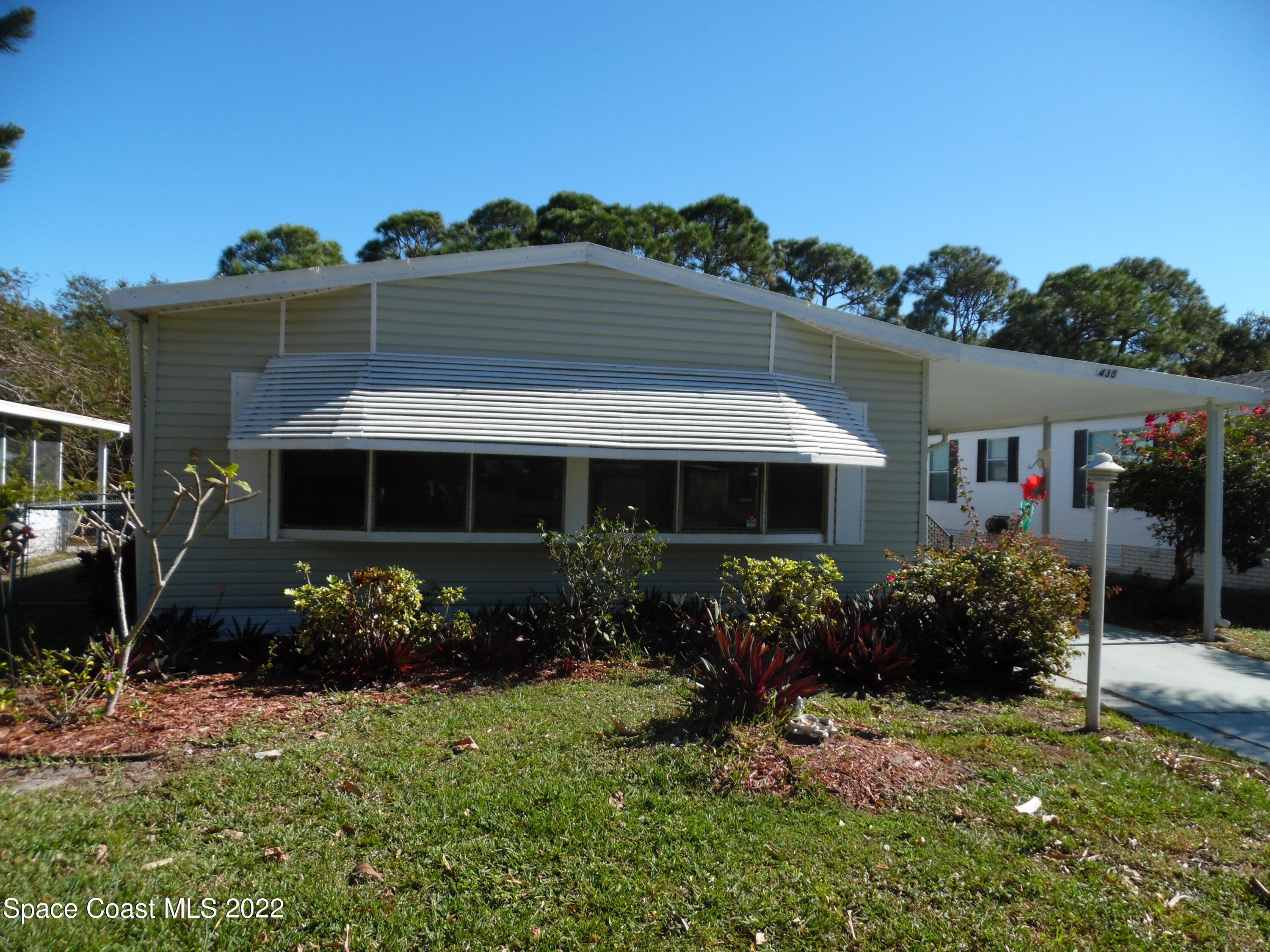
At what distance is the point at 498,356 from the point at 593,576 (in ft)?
8.50

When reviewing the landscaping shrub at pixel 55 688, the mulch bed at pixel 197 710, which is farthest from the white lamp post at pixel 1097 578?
the landscaping shrub at pixel 55 688

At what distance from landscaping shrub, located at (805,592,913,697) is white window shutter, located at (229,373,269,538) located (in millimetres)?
5381

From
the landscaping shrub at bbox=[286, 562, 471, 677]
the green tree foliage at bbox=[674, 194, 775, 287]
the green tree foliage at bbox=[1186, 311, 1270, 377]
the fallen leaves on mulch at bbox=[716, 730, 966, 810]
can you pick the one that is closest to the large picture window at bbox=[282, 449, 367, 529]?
the landscaping shrub at bbox=[286, 562, 471, 677]

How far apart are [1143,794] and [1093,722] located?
122cm

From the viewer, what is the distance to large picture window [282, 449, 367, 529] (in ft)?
25.3

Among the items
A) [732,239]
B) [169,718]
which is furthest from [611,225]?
[169,718]

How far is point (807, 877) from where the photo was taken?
3.44m

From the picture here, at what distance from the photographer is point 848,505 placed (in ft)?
28.9

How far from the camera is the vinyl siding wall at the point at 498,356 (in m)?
7.66

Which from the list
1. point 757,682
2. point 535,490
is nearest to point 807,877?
point 757,682

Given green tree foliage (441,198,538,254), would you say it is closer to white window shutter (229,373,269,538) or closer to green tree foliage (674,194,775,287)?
green tree foliage (674,194,775,287)

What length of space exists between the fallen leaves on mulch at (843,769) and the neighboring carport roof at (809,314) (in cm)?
456

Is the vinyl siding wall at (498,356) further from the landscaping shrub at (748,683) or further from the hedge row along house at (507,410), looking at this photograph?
the landscaping shrub at (748,683)

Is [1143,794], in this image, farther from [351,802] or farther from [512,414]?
[512,414]
